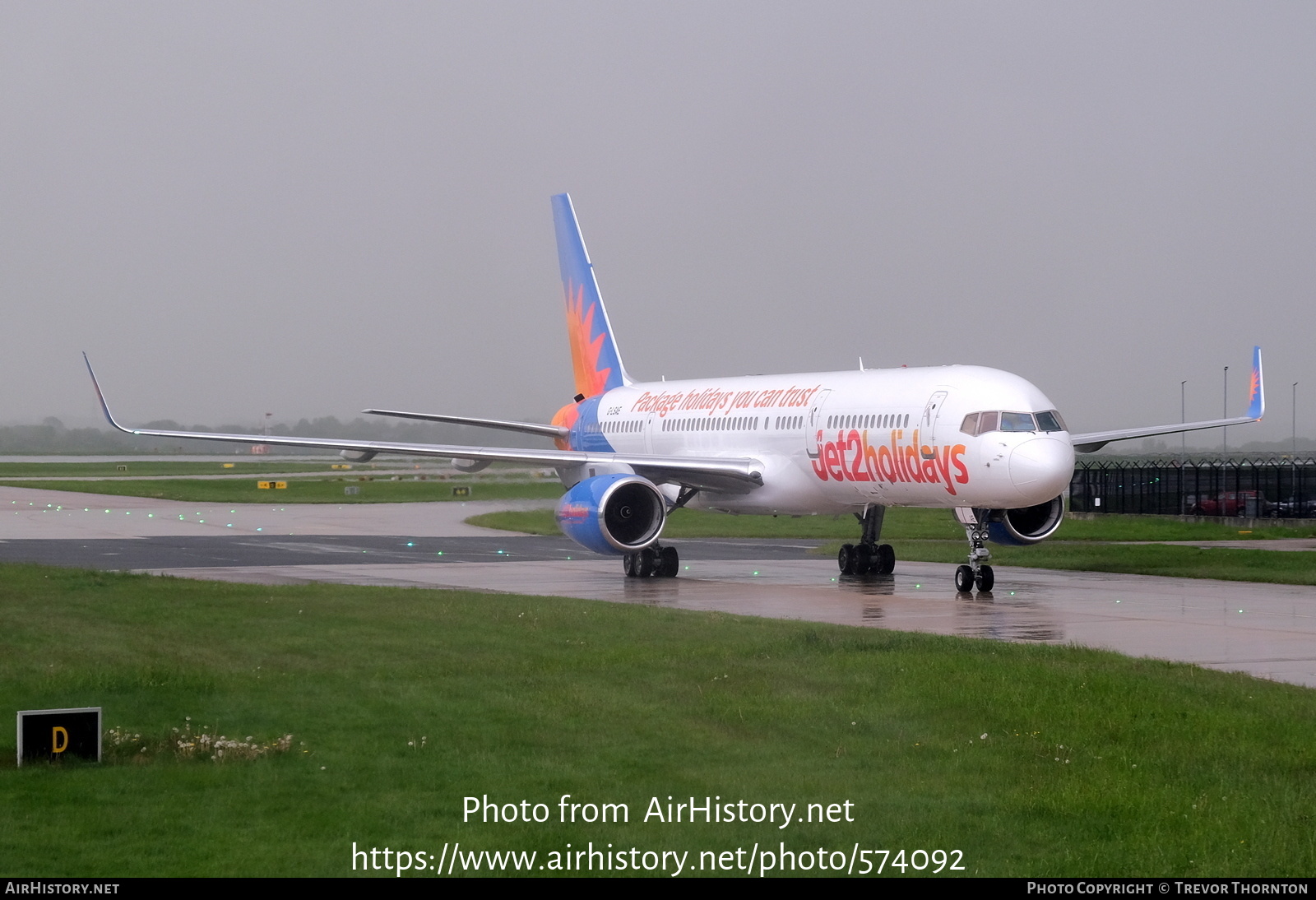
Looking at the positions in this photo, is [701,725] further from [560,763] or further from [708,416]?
[708,416]

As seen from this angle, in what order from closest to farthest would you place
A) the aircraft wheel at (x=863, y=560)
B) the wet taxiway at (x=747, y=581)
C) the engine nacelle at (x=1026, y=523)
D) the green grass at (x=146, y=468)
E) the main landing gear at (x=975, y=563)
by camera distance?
1. the wet taxiway at (x=747, y=581)
2. the main landing gear at (x=975, y=563)
3. the engine nacelle at (x=1026, y=523)
4. the aircraft wheel at (x=863, y=560)
5. the green grass at (x=146, y=468)

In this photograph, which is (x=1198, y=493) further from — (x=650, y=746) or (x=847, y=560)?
(x=650, y=746)

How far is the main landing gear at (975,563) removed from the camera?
24.4 metres

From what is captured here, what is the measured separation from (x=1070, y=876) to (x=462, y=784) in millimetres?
3696

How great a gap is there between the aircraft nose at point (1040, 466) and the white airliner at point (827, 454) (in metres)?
0.02

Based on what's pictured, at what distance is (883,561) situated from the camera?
28.5 metres

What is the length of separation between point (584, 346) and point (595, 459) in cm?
1018

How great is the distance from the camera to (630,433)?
34.3 metres

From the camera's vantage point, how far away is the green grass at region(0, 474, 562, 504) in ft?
199

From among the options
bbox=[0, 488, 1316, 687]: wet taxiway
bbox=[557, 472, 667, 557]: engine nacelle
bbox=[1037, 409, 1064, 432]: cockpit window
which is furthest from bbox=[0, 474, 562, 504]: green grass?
bbox=[1037, 409, 1064, 432]: cockpit window

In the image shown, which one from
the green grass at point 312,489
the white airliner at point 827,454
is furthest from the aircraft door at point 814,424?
the green grass at point 312,489

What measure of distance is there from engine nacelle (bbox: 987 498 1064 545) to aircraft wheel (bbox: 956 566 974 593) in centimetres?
194

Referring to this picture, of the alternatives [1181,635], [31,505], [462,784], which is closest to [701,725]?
[462,784]

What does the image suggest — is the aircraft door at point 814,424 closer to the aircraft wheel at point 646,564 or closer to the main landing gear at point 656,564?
the main landing gear at point 656,564
